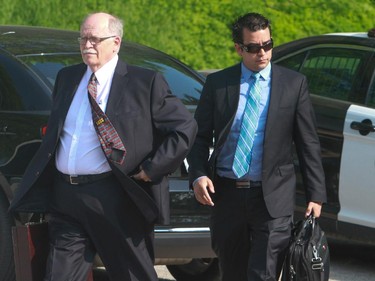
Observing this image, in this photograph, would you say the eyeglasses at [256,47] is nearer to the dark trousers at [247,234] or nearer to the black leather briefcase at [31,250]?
the dark trousers at [247,234]

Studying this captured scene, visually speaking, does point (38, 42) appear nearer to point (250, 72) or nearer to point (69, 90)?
point (69, 90)

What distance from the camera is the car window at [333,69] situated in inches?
304

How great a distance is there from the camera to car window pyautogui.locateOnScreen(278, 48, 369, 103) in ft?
25.3

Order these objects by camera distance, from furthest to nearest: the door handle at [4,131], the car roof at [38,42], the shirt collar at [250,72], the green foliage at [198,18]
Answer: the green foliage at [198,18], the car roof at [38,42], the door handle at [4,131], the shirt collar at [250,72]

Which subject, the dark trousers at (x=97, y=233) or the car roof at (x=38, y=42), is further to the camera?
the car roof at (x=38, y=42)

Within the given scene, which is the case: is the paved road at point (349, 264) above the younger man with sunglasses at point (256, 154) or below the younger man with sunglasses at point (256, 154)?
below

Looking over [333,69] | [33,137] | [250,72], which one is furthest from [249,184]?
[333,69]

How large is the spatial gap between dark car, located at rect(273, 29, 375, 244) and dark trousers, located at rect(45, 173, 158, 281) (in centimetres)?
246

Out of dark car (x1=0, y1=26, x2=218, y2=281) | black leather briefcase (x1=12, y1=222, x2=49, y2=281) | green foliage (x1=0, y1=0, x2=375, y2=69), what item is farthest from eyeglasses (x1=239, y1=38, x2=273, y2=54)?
green foliage (x1=0, y1=0, x2=375, y2=69)

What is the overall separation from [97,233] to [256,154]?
0.82m

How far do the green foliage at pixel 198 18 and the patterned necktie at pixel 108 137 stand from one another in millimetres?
7327

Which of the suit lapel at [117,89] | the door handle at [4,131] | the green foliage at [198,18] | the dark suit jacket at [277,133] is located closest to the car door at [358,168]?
the dark suit jacket at [277,133]

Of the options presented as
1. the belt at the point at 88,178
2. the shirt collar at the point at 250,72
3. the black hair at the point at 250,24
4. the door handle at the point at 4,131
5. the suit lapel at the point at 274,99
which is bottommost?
the door handle at the point at 4,131

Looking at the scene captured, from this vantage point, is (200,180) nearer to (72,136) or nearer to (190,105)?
(72,136)
